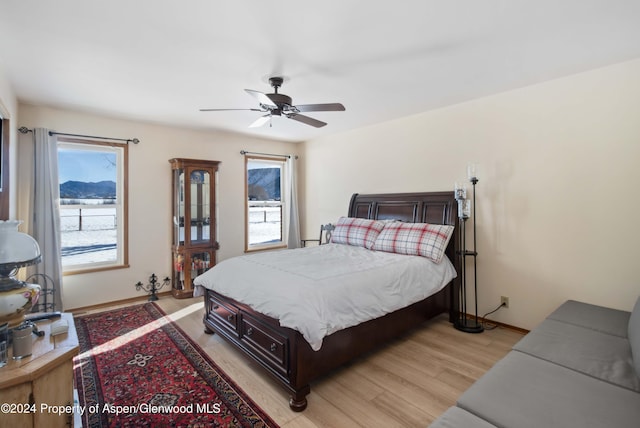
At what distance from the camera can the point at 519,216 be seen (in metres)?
3.16

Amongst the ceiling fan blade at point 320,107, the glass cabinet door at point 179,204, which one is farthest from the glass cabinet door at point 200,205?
the ceiling fan blade at point 320,107

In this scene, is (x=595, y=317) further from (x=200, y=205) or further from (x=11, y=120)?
(x=11, y=120)

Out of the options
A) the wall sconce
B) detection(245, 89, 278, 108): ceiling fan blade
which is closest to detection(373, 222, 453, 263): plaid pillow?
detection(245, 89, 278, 108): ceiling fan blade

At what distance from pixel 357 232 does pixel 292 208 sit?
2002mm

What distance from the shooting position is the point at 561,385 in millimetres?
1448

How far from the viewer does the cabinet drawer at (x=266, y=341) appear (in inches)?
83.4

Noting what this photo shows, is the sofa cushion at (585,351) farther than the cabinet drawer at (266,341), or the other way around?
the cabinet drawer at (266,341)

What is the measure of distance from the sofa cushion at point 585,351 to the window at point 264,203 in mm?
4275

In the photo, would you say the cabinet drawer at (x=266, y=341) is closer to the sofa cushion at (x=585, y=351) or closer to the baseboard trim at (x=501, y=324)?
the sofa cushion at (x=585, y=351)

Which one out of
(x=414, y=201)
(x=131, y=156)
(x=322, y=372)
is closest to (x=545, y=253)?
(x=414, y=201)

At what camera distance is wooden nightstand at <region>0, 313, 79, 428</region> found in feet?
4.32

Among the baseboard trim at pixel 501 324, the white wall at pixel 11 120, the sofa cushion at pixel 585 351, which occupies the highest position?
the white wall at pixel 11 120

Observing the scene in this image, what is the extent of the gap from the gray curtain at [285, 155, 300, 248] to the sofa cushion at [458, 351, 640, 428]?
434 centimetres

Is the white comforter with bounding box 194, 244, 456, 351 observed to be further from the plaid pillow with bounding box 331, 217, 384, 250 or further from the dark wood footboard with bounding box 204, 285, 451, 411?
the plaid pillow with bounding box 331, 217, 384, 250
